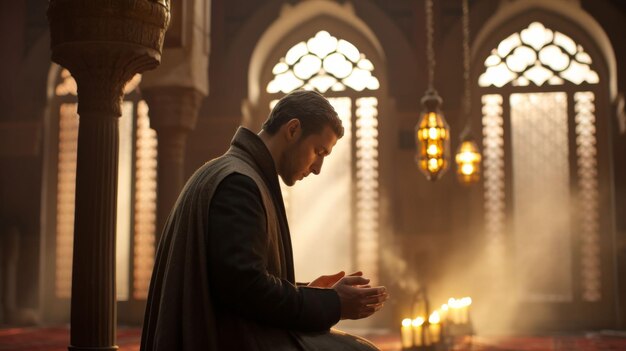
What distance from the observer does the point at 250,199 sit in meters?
2.24

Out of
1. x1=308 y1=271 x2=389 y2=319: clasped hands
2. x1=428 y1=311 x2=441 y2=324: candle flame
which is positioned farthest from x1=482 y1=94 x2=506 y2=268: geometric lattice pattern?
x1=308 y1=271 x2=389 y2=319: clasped hands

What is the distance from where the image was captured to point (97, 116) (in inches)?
210

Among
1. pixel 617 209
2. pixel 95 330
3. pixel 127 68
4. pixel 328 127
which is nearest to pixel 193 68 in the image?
→ pixel 127 68

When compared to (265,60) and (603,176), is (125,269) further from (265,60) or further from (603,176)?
(603,176)

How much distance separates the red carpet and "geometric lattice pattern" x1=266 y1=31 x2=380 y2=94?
343 cm

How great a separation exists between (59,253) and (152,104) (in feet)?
12.7

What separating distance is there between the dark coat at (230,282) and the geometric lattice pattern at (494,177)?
960cm

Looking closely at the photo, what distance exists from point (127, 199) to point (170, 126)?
125 inches

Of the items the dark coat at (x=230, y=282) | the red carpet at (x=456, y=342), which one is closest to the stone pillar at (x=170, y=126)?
the red carpet at (x=456, y=342)

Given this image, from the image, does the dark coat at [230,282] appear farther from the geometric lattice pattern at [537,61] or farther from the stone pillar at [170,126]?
the geometric lattice pattern at [537,61]

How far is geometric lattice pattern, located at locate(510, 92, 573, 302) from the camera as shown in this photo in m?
11.7

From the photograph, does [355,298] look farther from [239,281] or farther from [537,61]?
[537,61]

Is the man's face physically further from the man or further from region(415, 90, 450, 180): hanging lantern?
region(415, 90, 450, 180): hanging lantern

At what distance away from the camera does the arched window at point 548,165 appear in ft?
38.1
